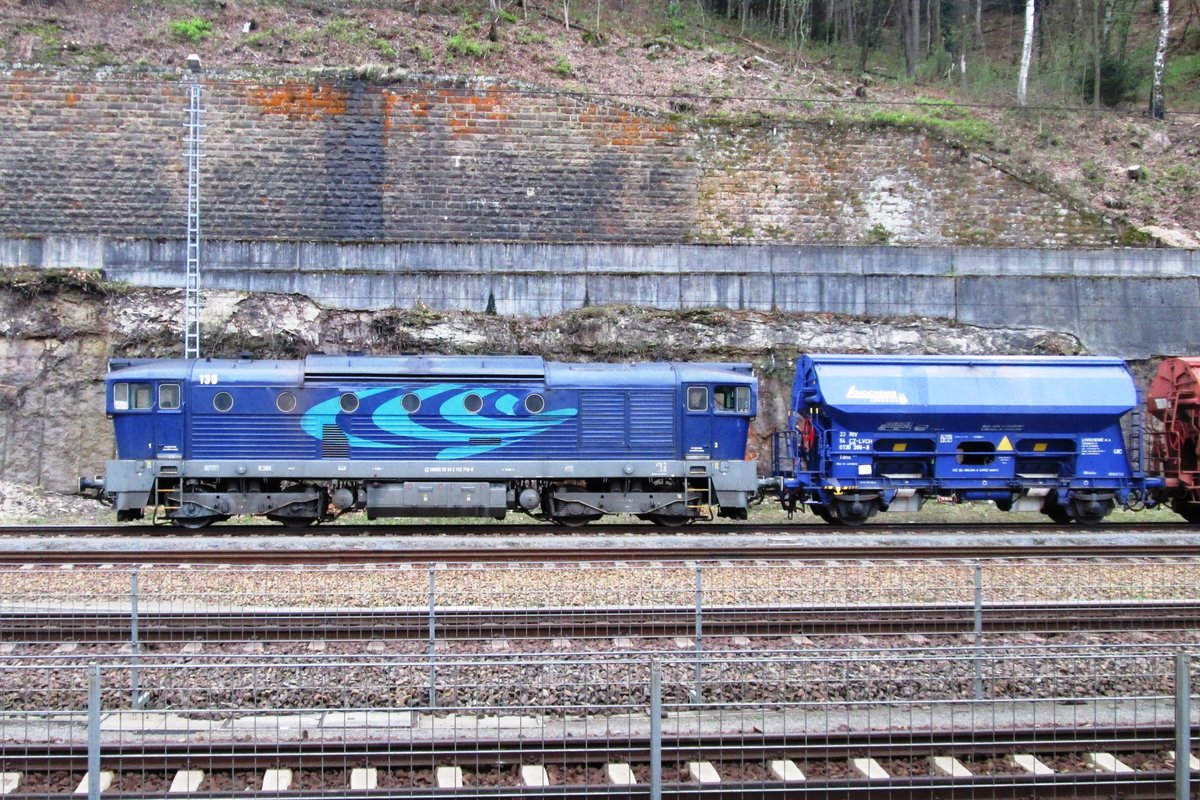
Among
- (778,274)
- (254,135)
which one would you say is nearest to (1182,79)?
(778,274)

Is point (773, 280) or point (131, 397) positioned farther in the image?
point (773, 280)

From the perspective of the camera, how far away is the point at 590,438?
19.9 m

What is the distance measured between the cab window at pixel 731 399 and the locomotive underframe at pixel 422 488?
119cm

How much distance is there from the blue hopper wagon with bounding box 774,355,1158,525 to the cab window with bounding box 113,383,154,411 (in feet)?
42.5

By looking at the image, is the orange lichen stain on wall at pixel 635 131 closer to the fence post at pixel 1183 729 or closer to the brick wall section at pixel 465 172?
the brick wall section at pixel 465 172

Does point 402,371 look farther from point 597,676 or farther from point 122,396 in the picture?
point 597,676

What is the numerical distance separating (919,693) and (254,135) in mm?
27382

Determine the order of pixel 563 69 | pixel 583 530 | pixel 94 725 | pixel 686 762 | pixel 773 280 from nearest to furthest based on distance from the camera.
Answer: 1. pixel 94 725
2. pixel 686 762
3. pixel 583 530
4. pixel 773 280
5. pixel 563 69

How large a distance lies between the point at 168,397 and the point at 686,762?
50.9 feet

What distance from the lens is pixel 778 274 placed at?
2648 centimetres

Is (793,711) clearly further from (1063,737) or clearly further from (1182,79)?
(1182,79)

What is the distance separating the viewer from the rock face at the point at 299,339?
23906 millimetres

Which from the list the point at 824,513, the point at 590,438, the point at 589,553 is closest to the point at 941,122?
the point at 824,513

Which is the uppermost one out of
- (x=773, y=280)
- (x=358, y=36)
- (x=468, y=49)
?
(x=358, y=36)
